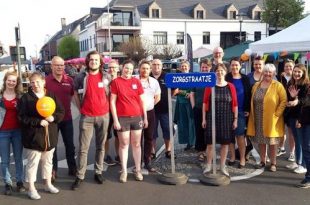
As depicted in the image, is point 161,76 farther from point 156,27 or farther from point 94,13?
point 94,13

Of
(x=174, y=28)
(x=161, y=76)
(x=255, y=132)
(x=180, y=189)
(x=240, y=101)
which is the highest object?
(x=174, y=28)

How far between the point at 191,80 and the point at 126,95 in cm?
96

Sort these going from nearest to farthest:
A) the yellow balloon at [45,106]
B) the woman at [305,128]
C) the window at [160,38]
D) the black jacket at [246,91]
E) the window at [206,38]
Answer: the yellow balloon at [45,106] < the woman at [305,128] < the black jacket at [246,91] < the window at [160,38] < the window at [206,38]

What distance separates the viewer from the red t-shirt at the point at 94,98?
4.95 meters

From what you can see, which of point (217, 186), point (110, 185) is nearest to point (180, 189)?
point (217, 186)

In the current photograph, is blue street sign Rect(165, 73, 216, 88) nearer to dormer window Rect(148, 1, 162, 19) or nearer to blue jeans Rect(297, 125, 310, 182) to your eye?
blue jeans Rect(297, 125, 310, 182)

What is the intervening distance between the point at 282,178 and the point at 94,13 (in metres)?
53.8

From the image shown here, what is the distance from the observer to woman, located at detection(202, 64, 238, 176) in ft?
17.3

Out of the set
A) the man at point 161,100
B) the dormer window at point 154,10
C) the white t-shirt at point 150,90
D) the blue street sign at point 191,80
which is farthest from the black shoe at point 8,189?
the dormer window at point 154,10

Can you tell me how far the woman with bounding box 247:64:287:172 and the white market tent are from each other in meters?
3.84

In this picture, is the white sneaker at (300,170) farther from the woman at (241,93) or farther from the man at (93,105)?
the man at (93,105)

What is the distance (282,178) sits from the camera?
534cm

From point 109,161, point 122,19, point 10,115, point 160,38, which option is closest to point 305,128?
point 109,161

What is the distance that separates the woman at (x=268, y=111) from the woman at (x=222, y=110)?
424 millimetres
